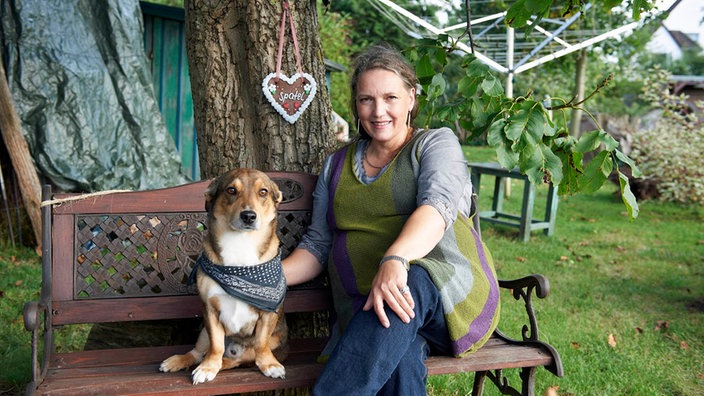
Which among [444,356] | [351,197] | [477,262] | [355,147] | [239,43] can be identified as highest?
[239,43]

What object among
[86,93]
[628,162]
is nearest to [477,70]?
[628,162]

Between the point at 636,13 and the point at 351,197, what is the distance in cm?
164

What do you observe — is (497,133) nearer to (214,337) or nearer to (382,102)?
(382,102)

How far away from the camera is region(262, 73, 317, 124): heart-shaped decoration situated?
3.56 m

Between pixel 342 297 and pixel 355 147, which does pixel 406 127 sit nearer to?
Result: pixel 355 147

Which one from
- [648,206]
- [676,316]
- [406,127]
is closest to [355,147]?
[406,127]

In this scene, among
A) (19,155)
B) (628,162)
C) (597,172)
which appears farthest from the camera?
(19,155)

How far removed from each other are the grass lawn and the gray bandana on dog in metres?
1.61

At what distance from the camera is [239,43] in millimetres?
3615

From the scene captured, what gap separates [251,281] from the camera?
8.70 ft

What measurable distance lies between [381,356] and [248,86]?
1787 mm

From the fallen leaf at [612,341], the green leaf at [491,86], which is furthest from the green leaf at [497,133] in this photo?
the fallen leaf at [612,341]

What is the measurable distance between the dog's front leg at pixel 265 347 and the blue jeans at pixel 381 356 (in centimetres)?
27

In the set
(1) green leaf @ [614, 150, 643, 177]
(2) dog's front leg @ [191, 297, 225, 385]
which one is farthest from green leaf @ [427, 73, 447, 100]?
(2) dog's front leg @ [191, 297, 225, 385]
